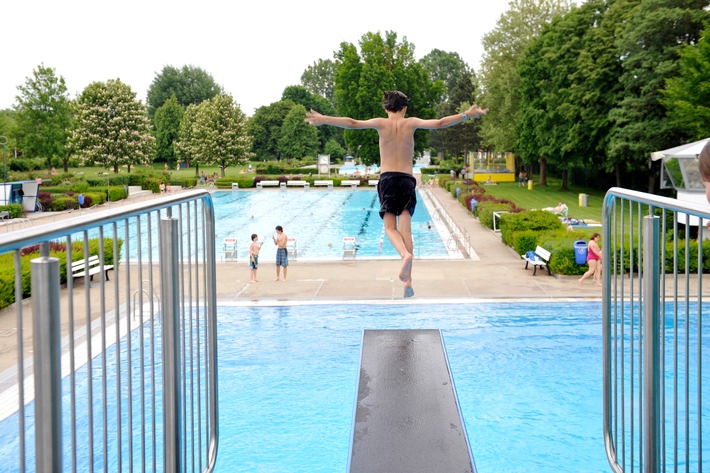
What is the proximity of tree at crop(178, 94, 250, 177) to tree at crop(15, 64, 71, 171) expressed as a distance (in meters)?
14.4

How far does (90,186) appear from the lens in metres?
53.1

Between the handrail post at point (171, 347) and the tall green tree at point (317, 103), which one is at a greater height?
the tall green tree at point (317, 103)

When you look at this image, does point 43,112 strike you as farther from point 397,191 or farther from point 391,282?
point 397,191

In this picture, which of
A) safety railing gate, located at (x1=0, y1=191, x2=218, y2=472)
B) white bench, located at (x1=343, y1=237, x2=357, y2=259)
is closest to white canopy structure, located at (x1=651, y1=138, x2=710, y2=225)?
white bench, located at (x1=343, y1=237, x2=357, y2=259)

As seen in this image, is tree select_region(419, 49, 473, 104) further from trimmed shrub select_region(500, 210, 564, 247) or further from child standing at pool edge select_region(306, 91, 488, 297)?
child standing at pool edge select_region(306, 91, 488, 297)

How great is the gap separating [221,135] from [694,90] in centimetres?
5681

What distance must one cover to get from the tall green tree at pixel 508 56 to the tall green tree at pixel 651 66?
2005 cm

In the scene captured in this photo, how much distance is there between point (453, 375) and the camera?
444 inches

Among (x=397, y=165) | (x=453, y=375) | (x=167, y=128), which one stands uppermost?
(x=167, y=128)

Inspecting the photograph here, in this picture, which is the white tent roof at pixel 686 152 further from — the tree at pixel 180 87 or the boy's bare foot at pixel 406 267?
the tree at pixel 180 87

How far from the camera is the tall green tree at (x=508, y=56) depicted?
61.9 m

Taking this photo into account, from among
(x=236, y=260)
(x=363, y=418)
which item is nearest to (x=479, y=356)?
(x=363, y=418)

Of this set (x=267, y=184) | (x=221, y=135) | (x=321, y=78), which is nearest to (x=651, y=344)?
(x=267, y=184)

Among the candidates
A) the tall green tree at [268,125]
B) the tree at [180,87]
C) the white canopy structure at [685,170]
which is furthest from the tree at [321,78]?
the white canopy structure at [685,170]
